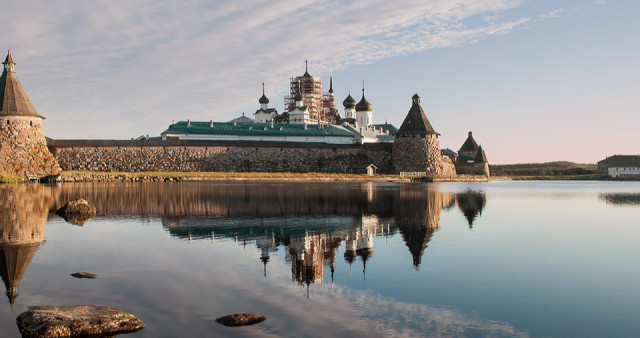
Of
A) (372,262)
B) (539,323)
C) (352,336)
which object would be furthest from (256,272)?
(539,323)

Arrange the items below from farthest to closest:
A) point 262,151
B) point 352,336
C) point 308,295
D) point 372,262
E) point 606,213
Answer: point 262,151 < point 606,213 < point 372,262 < point 308,295 < point 352,336

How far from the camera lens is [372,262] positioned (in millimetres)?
10141

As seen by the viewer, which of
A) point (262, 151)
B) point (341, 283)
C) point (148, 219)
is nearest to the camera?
point (341, 283)

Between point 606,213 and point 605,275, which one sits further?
point 606,213

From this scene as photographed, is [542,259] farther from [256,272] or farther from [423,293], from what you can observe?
[256,272]

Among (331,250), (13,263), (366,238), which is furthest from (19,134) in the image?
(331,250)

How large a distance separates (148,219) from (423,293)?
10843 millimetres

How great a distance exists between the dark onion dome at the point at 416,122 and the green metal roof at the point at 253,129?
7057mm

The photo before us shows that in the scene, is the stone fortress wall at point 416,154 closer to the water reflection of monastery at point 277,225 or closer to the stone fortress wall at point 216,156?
the stone fortress wall at point 216,156

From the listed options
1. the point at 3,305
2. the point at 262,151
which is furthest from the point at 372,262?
the point at 262,151

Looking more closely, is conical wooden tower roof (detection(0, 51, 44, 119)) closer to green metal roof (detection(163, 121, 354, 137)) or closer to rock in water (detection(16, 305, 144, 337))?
green metal roof (detection(163, 121, 354, 137))

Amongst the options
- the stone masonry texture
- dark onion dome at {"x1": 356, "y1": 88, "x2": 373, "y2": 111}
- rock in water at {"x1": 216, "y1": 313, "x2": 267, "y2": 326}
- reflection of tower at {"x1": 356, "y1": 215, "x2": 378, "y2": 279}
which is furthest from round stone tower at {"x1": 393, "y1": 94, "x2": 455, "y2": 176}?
rock in water at {"x1": 216, "y1": 313, "x2": 267, "y2": 326}

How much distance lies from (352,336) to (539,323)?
7.84ft

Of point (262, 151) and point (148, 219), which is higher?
point (262, 151)
